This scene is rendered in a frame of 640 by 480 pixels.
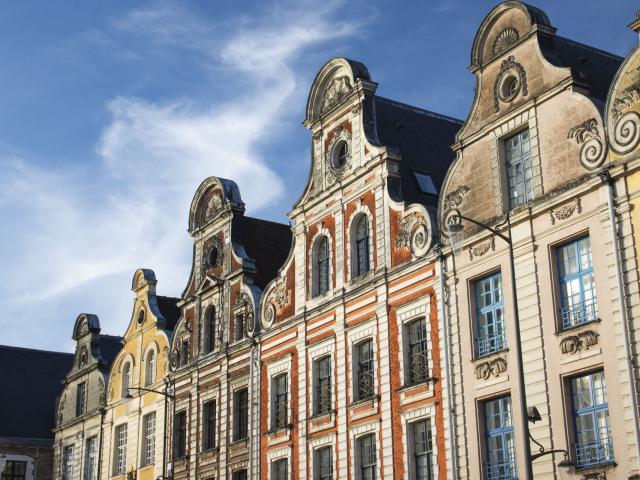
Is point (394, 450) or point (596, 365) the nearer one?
point (596, 365)

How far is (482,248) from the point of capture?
85.9 feet

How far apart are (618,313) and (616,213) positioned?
2.16 meters

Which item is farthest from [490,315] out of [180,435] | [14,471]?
[14,471]

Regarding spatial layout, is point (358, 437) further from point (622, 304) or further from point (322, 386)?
point (622, 304)

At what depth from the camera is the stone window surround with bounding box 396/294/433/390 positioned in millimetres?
27859

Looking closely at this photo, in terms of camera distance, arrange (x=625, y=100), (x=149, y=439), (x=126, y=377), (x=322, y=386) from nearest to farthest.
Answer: (x=625, y=100)
(x=322, y=386)
(x=149, y=439)
(x=126, y=377)

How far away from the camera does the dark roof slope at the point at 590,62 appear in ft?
86.8

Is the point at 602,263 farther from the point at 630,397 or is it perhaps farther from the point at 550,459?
the point at 550,459

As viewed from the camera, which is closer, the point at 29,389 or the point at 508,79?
the point at 508,79

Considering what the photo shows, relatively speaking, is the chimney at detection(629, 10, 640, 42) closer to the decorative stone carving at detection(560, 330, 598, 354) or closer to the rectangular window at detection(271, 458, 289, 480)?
the decorative stone carving at detection(560, 330, 598, 354)

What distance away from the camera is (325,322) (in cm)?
3250

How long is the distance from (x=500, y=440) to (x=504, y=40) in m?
10.0

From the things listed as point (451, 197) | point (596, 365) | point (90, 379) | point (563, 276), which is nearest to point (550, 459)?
point (596, 365)

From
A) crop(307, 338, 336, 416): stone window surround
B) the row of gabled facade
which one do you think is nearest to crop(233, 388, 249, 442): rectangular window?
the row of gabled facade
